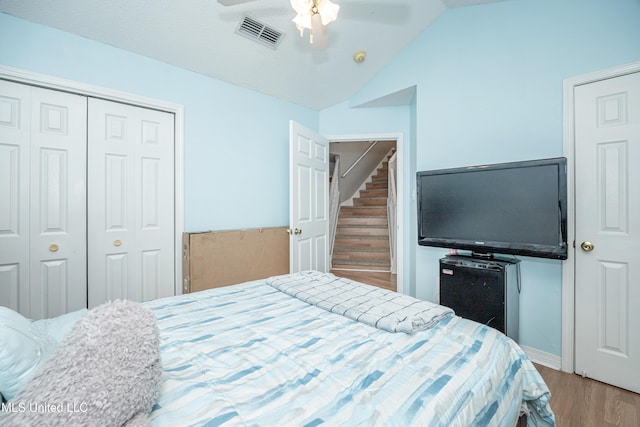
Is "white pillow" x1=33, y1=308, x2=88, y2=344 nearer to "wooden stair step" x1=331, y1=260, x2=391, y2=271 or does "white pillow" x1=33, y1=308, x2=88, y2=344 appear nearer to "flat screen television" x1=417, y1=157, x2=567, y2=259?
"flat screen television" x1=417, y1=157, x2=567, y2=259

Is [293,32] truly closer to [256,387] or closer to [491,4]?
[491,4]

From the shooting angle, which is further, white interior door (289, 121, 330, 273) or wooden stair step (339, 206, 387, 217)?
wooden stair step (339, 206, 387, 217)

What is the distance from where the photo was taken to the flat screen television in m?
1.86

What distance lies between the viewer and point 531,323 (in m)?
2.21

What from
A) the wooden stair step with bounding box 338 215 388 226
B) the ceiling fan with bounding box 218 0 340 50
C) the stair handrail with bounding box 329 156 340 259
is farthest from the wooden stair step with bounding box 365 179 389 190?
the ceiling fan with bounding box 218 0 340 50

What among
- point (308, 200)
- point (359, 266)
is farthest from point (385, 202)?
point (308, 200)

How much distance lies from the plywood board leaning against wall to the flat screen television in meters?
1.48

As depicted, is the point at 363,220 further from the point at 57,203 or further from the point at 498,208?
the point at 57,203

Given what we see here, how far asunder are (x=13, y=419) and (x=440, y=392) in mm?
977

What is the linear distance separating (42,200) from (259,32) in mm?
2081

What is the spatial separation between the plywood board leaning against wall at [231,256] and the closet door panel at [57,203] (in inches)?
28.9

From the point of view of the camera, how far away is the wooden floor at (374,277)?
4132 millimetres

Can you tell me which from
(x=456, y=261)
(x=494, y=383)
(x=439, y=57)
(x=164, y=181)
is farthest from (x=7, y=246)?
(x=439, y=57)

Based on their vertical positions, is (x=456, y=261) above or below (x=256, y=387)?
above
